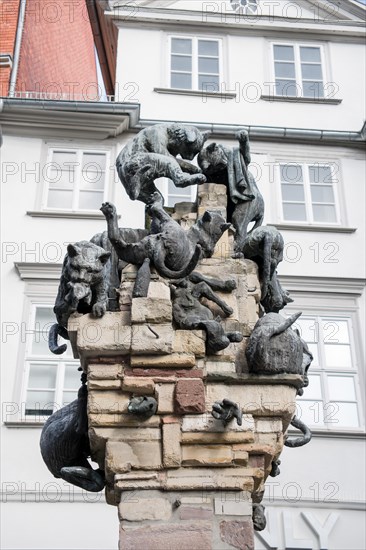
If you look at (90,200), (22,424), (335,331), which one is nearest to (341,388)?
(335,331)

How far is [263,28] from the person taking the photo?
49.7 ft

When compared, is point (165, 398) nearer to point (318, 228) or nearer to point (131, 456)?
point (131, 456)

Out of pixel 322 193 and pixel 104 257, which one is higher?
pixel 322 193

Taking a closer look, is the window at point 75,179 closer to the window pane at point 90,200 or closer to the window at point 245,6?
A: the window pane at point 90,200

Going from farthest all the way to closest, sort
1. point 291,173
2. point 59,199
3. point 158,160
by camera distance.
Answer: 1. point 291,173
2. point 59,199
3. point 158,160

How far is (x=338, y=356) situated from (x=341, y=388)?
0.53 meters

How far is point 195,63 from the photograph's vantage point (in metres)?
14.8

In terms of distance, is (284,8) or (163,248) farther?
(284,8)

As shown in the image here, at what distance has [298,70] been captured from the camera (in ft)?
49.2

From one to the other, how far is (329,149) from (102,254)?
9.77 m

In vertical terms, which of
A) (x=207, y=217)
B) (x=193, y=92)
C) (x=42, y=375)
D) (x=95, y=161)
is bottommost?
(x=207, y=217)

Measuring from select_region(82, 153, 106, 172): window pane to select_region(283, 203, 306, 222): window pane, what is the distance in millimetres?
3072

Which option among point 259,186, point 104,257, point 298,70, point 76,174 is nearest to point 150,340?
point 104,257

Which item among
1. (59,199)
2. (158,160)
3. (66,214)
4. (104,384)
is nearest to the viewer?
(104,384)
